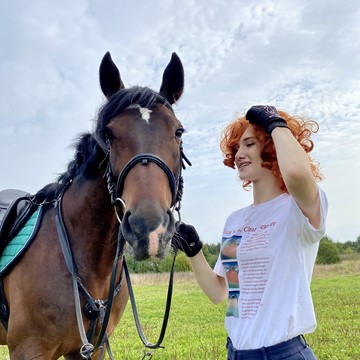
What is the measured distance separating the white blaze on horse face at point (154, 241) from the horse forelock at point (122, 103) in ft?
2.58

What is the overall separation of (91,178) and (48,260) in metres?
0.64

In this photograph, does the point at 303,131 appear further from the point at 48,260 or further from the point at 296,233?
the point at 48,260

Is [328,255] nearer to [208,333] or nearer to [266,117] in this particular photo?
[208,333]

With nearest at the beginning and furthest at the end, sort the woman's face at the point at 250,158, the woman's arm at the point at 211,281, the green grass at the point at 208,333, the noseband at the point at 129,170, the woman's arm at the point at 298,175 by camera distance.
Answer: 1. the woman's arm at the point at 298,175
2. the noseband at the point at 129,170
3. the woman's face at the point at 250,158
4. the woman's arm at the point at 211,281
5. the green grass at the point at 208,333

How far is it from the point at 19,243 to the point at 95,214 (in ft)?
2.18

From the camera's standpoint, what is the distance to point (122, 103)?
7.88 feet

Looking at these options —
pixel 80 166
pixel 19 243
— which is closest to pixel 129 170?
pixel 80 166

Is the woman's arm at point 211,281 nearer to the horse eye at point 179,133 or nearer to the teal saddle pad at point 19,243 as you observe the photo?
the horse eye at point 179,133

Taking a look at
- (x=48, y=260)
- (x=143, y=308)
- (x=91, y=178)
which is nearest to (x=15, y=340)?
(x=48, y=260)

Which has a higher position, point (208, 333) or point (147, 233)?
point (147, 233)

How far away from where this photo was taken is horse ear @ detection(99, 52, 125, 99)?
2.70m

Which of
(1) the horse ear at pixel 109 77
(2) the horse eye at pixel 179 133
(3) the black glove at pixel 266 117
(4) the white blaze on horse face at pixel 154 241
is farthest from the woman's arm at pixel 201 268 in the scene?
(1) the horse ear at pixel 109 77

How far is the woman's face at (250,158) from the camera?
7.29ft

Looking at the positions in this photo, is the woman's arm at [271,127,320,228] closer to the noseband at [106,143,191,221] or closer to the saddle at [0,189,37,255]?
the noseband at [106,143,191,221]
